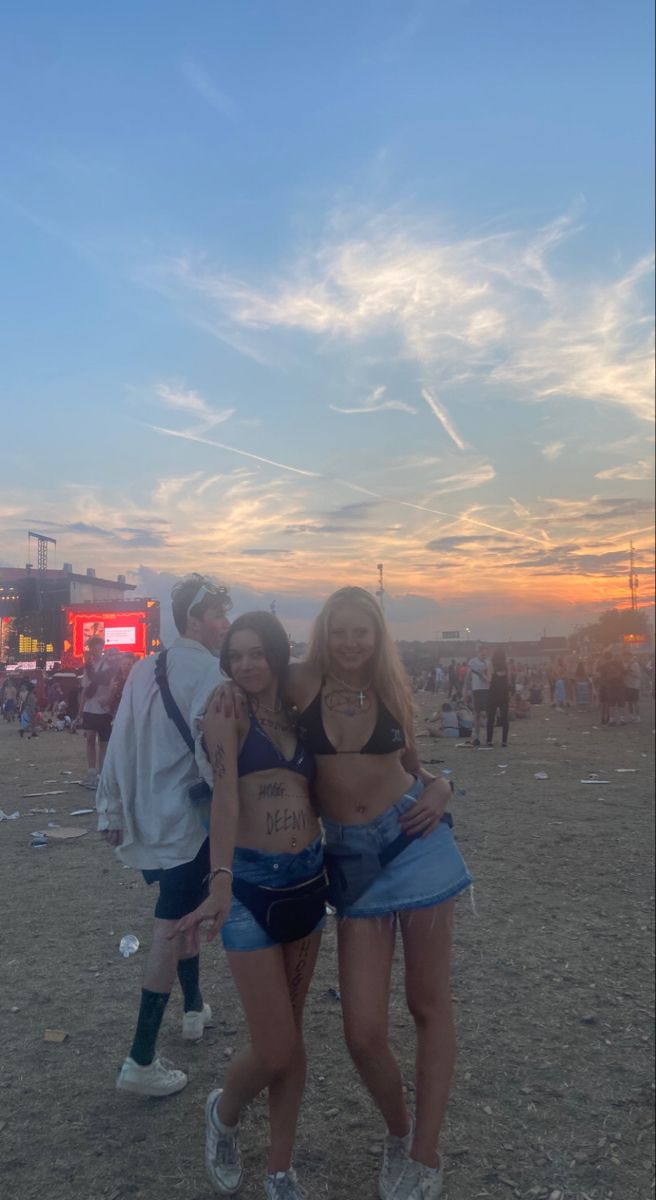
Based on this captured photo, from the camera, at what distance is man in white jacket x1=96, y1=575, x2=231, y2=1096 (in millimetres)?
3037

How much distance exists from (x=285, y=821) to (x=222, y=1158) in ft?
3.84

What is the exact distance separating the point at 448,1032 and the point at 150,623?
23.5m

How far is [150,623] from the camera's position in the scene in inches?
1003

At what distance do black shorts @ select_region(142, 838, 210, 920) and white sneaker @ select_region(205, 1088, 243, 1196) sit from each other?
63cm

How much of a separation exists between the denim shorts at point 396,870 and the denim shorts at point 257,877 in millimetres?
147

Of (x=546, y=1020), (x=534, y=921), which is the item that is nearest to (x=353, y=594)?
(x=546, y=1020)

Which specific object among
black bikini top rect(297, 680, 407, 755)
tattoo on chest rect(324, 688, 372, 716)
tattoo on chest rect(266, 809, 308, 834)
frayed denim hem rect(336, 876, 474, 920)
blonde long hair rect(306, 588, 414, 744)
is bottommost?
frayed denim hem rect(336, 876, 474, 920)

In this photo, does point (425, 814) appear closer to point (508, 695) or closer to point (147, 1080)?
point (147, 1080)

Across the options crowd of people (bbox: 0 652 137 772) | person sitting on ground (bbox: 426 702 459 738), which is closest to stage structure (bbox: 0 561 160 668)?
crowd of people (bbox: 0 652 137 772)

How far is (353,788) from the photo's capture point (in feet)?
8.49

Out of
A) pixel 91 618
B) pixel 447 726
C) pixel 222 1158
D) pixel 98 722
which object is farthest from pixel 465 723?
pixel 222 1158

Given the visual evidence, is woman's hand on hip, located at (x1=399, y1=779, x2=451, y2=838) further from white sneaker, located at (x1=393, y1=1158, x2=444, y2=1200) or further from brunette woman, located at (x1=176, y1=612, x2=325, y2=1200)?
white sneaker, located at (x1=393, y1=1158, x2=444, y2=1200)

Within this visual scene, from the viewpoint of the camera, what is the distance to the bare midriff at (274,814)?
8.18 ft

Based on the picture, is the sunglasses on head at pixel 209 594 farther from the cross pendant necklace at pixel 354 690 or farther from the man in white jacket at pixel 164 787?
the cross pendant necklace at pixel 354 690
